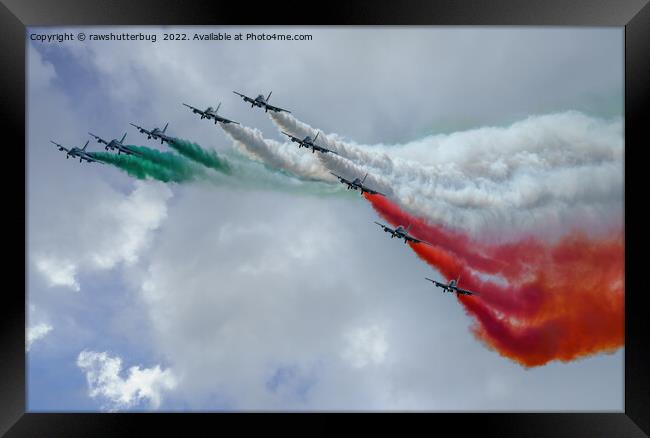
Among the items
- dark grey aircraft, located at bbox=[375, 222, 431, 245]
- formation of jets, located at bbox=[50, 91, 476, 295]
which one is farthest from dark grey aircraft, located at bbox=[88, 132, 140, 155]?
dark grey aircraft, located at bbox=[375, 222, 431, 245]

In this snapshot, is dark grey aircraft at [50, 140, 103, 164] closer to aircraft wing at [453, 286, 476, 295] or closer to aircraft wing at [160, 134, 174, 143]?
aircraft wing at [160, 134, 174, 143]

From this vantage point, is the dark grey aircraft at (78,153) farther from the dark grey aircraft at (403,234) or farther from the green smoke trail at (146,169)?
the dark grey aircraft at (403,234)

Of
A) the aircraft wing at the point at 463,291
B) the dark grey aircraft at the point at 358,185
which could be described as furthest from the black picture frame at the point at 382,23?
the dark grey aircraft at the point at 358,185

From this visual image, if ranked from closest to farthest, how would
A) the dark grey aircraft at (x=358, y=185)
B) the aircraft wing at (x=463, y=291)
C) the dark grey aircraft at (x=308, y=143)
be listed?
the aircraft wing at (x=463, y=291) → the dark grey aircraft at (x=358, y=185) → the dark grey aircraft at (x=308, y=143)

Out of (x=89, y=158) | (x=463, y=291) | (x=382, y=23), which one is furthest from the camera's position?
(x=89, y=158)

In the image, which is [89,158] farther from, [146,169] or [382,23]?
[382,23]

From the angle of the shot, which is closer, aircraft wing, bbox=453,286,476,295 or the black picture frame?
the black picture frame

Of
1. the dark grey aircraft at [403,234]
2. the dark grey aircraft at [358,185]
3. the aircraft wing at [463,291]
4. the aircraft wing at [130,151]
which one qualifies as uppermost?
the aircraft wing at [130,151]

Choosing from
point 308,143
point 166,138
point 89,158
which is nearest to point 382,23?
point 308,143

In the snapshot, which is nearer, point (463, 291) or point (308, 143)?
point (463, 291)
